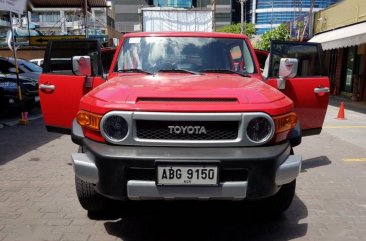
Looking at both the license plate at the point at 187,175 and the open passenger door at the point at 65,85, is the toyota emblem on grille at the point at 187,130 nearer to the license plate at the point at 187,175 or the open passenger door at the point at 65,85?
the license plate at the point at 187,175

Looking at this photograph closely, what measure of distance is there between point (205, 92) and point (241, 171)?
72cm

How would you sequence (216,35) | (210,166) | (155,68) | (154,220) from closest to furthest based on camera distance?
(210,166) < (154,220) < (155,68) < (216,35)

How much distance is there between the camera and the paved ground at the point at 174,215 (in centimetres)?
377

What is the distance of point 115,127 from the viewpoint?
3215 millimetres

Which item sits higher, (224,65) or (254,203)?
(224,65)

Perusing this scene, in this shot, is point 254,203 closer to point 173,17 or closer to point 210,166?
point 210,166

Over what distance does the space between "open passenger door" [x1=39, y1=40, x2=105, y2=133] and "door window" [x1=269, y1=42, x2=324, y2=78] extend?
6.94 ft

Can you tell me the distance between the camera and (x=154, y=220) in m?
4.09

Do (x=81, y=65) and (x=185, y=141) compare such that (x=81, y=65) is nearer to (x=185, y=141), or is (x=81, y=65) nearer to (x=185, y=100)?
(x=185, y=100)

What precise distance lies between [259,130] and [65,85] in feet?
8.60

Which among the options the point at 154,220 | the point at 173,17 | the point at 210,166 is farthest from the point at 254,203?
the point at 173,17

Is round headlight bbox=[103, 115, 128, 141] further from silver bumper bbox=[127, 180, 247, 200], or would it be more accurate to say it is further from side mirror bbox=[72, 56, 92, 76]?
side mirror bbox=[72, 56, 92, 76]

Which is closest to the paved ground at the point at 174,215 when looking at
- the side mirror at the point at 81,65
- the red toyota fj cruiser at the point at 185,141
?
the red toyota fj cruiser at the point at 185,141

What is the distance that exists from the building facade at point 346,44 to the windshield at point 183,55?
10148 mm
